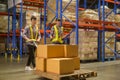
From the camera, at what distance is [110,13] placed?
1155cm

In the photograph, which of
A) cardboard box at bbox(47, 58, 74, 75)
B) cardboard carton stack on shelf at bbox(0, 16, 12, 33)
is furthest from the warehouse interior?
cardboard carton stack on shelf at bbox(0, 16, 12, 33)

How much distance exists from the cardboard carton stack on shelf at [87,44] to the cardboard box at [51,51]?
391cm

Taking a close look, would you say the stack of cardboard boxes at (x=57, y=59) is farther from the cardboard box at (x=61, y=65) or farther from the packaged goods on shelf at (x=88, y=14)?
the packaged goods on shelf at (x=88, y=14)

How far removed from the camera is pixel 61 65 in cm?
560

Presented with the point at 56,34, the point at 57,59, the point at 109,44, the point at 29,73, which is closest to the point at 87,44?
the point at 109,44

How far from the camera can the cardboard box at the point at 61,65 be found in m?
5.58

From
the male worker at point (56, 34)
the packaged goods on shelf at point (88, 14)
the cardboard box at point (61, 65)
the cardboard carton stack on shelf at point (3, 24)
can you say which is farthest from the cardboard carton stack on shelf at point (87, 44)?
the cardboard carton stack on shelf at point (3, 24)

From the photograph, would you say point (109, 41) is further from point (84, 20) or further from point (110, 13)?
point (84, 20)

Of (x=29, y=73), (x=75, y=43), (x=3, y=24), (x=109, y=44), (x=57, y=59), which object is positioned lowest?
(x=29, y=73)

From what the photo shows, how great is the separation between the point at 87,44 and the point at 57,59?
15.3 ft

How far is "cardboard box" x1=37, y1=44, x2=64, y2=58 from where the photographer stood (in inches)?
237

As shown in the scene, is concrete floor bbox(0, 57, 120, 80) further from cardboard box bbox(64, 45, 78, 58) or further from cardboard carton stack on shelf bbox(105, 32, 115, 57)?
cardboard carton stack on shelf bbox(105, 32, 115, 57)

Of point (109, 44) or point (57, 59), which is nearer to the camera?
point (57, 59)

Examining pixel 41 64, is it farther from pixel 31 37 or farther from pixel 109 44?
pixel 109 44
